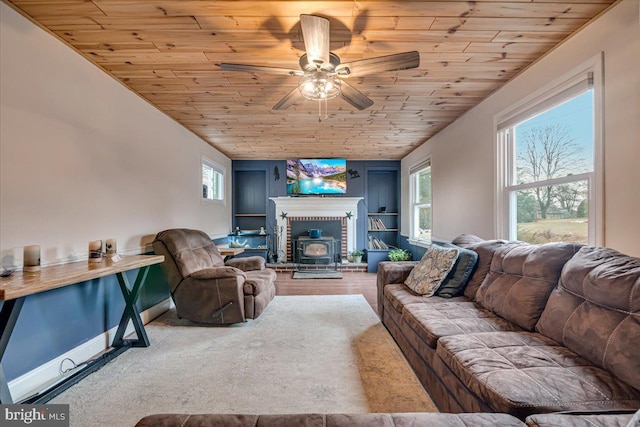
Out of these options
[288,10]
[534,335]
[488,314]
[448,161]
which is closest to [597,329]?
[534,335]

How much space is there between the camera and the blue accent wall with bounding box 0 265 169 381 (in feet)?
5.54

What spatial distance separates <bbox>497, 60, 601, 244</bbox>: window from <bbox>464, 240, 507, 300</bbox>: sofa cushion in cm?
43

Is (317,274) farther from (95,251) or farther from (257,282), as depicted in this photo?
(95,251)

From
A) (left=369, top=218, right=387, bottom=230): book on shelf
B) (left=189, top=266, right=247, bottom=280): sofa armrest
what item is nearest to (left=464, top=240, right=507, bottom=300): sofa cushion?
(left=189, top=266, right=247, bottom=280): sofa armrest

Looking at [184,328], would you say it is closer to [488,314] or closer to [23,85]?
[23,85]

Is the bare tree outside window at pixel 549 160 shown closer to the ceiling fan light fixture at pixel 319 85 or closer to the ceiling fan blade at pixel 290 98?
the ceiling fan light fixture at pixel 319 85

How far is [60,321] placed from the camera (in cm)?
196

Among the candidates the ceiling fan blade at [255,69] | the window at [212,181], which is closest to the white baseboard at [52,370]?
the ceiling fan blade at [255,69]

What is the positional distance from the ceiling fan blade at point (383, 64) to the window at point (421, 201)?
2.99 meters

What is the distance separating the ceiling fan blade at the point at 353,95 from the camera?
2.17 m

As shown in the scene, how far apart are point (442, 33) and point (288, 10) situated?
3.49 feet

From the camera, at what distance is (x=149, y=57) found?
2.15 meters

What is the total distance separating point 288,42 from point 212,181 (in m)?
3.75

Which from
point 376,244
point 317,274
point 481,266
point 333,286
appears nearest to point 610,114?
point 481,266
